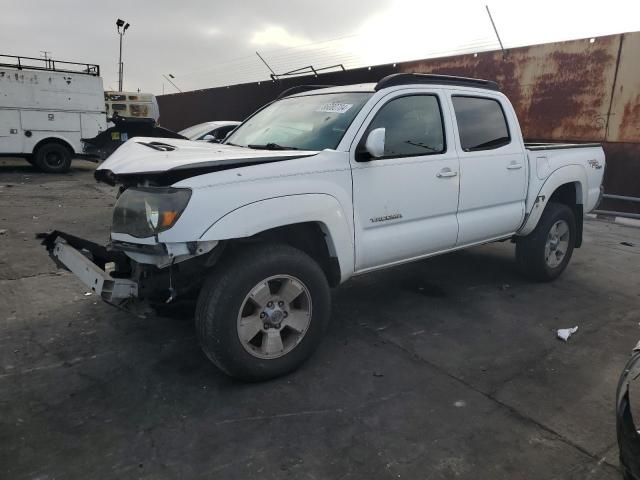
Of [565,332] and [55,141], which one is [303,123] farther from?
[55,141]

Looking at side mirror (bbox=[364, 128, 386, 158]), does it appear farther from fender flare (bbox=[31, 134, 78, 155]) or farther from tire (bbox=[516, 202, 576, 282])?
fender flare (bbox=[31, 134, 78, 155])

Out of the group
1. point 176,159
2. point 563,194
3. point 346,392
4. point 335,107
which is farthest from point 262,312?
point 563,194

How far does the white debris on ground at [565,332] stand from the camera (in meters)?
3.84

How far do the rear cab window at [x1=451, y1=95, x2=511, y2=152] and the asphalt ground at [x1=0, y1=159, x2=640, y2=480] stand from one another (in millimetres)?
1509

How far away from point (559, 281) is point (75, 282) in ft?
17.0

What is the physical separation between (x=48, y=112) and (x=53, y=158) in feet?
4.33

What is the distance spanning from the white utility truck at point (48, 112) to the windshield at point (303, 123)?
11374 millimetres

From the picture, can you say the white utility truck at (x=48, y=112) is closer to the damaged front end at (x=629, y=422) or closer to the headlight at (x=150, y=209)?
the headlight at (x=150, y=209)

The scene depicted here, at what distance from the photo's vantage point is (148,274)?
9.67 ft

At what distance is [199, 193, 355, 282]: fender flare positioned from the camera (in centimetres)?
270

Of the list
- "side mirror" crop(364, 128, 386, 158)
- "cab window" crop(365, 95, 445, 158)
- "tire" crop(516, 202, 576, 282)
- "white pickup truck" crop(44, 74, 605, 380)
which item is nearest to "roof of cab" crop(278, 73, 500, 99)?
"white pickup truck" crop(44, 74, 605, 380)

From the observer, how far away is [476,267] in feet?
18.7

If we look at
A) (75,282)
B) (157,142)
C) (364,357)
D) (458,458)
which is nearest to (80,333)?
(75,282)

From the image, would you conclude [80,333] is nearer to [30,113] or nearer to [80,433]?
[80,433]
